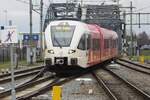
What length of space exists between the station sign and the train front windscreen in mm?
14891

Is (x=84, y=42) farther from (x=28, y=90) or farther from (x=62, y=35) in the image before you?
(x=28, y=90)

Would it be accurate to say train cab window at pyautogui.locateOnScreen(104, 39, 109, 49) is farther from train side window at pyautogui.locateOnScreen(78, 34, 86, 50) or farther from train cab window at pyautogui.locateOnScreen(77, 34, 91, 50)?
train side window at pyautogui.locateOnScreen(78, 34, 86, 50)

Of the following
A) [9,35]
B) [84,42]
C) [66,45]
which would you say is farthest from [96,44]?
[9,35]

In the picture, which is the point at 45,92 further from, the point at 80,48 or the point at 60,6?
the point at 60,6

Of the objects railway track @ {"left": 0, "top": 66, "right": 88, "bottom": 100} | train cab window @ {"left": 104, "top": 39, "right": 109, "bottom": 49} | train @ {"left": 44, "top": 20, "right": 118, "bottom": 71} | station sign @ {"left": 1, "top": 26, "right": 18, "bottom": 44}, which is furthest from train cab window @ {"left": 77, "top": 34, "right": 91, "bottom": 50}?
station sign @ {"left": 1, "top": 26, "right": 18, "bottom": 44}

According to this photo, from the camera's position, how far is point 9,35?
15242mm

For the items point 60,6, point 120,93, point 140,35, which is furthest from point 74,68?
point 140,35

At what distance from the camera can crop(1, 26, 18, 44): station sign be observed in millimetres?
15188

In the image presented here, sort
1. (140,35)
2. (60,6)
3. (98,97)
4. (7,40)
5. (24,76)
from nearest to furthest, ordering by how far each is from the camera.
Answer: (7,40)
(98,97)
(24,76)
(60,6)
(140,35)

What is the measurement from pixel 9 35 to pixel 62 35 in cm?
1544

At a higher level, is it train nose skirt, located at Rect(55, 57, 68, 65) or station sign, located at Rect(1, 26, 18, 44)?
station sign, located at Rect(1, 26, 18, 44)

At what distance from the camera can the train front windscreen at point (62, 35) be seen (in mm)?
30297

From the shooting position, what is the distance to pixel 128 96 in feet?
68.6

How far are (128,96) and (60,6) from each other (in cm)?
4295
